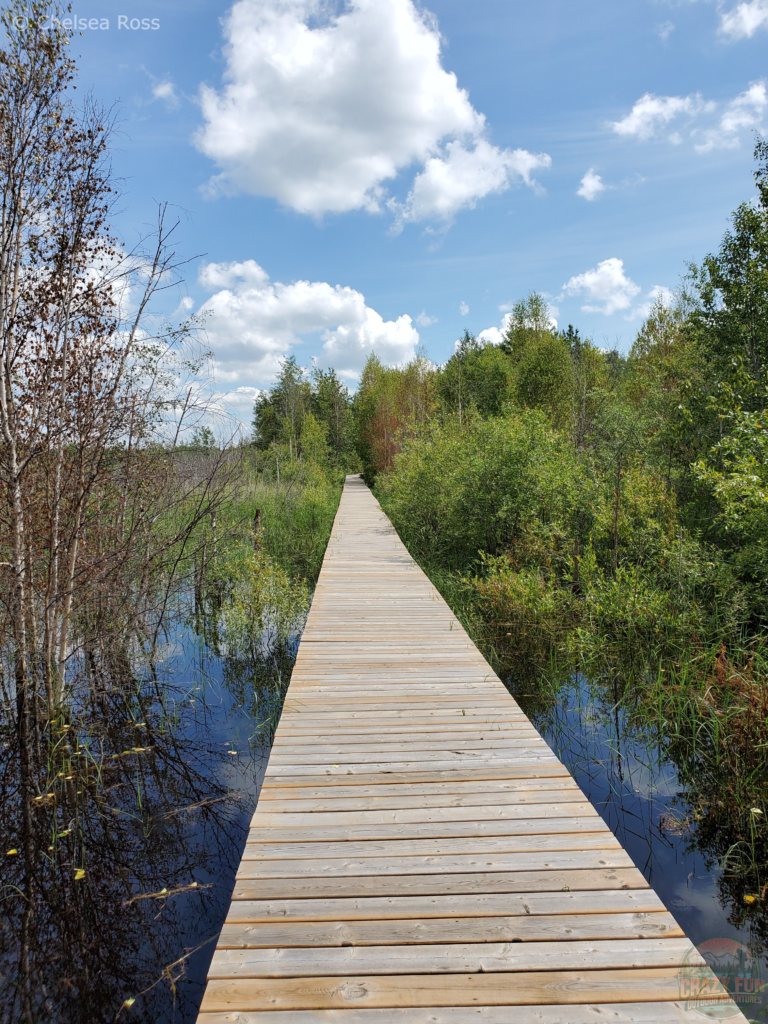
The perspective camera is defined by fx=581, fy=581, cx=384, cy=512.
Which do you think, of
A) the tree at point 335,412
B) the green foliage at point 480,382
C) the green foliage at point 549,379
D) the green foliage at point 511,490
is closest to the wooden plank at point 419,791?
the green foliage at point 511,490

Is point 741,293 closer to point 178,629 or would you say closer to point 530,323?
point 178,629

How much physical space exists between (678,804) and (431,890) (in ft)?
7.65

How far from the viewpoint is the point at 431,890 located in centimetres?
215

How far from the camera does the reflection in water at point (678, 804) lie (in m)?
2.91

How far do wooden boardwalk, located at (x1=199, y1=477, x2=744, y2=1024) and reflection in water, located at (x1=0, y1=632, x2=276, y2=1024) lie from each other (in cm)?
77

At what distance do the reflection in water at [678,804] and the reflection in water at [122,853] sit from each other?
2319mm

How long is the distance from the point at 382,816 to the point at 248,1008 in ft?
3.25

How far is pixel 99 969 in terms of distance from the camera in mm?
2564

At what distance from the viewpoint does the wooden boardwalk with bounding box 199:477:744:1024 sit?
172 cm

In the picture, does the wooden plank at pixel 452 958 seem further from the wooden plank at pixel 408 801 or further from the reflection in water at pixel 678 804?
the reflection in water at pixel 678 804

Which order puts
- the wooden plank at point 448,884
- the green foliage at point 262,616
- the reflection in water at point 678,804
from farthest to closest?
the green foliage at point 262,616
the reflection in water at point 678,804
the wooden plank at point 448,884

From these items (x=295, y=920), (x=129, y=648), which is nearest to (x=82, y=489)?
(x=129, y=648)

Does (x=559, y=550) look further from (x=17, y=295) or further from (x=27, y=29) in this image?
(x=27, y=29)

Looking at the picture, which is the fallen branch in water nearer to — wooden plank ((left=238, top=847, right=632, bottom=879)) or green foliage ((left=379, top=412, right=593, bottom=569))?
wooden plank ((left=238, top=847, right=632, bottom=879))
